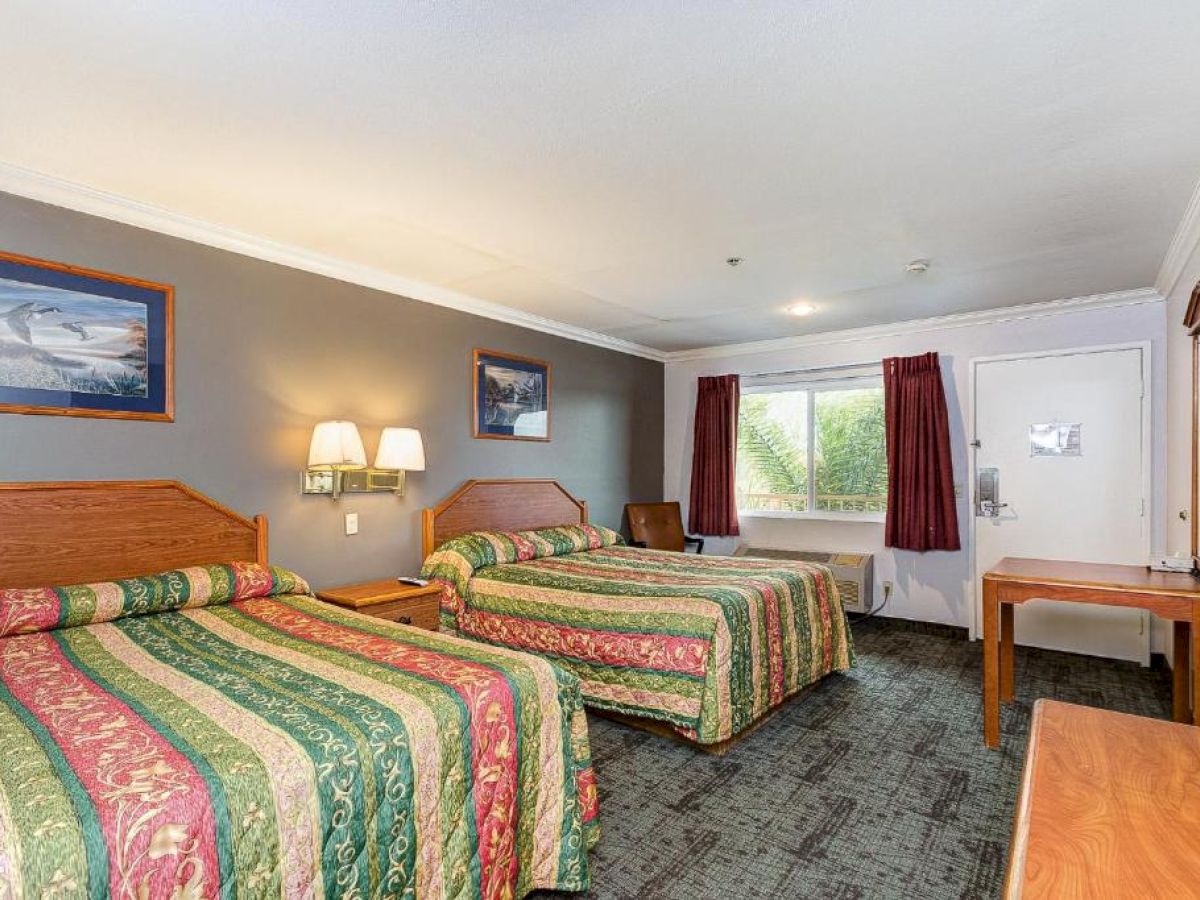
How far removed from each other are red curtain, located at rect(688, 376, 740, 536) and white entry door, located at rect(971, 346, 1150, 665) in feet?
6.17

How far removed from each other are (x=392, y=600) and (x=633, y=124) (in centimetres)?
242

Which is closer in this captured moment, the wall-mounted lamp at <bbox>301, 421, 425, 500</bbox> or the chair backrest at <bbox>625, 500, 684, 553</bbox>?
the wall-mounted lamp at <bbox>301, 421, 425, 500</bbox>

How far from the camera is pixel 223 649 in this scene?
2061mm

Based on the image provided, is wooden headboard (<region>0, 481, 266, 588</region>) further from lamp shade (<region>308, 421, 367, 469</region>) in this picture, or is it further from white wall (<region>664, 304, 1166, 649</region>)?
white wall (<region>664, 304, 1166, 649</region>)

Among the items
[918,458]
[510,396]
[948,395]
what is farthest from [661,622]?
[948,395]

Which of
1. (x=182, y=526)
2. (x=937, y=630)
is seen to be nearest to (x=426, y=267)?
(x=182, y=526)

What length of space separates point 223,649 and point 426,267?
2.29 meters

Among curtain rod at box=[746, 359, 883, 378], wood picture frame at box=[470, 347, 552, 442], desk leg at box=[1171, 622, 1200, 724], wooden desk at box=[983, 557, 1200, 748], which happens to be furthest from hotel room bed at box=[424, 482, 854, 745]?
curtain rod at box=[746, 359, 883, 378]

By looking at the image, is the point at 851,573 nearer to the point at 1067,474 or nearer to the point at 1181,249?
the point at 1067,474

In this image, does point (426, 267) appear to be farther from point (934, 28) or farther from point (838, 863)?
point (838, 863)

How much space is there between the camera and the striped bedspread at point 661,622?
2836mm

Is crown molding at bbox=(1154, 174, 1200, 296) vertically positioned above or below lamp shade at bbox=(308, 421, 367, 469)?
above

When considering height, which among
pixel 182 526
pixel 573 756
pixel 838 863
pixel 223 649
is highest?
pixel 182 526

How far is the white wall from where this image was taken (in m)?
4.04
